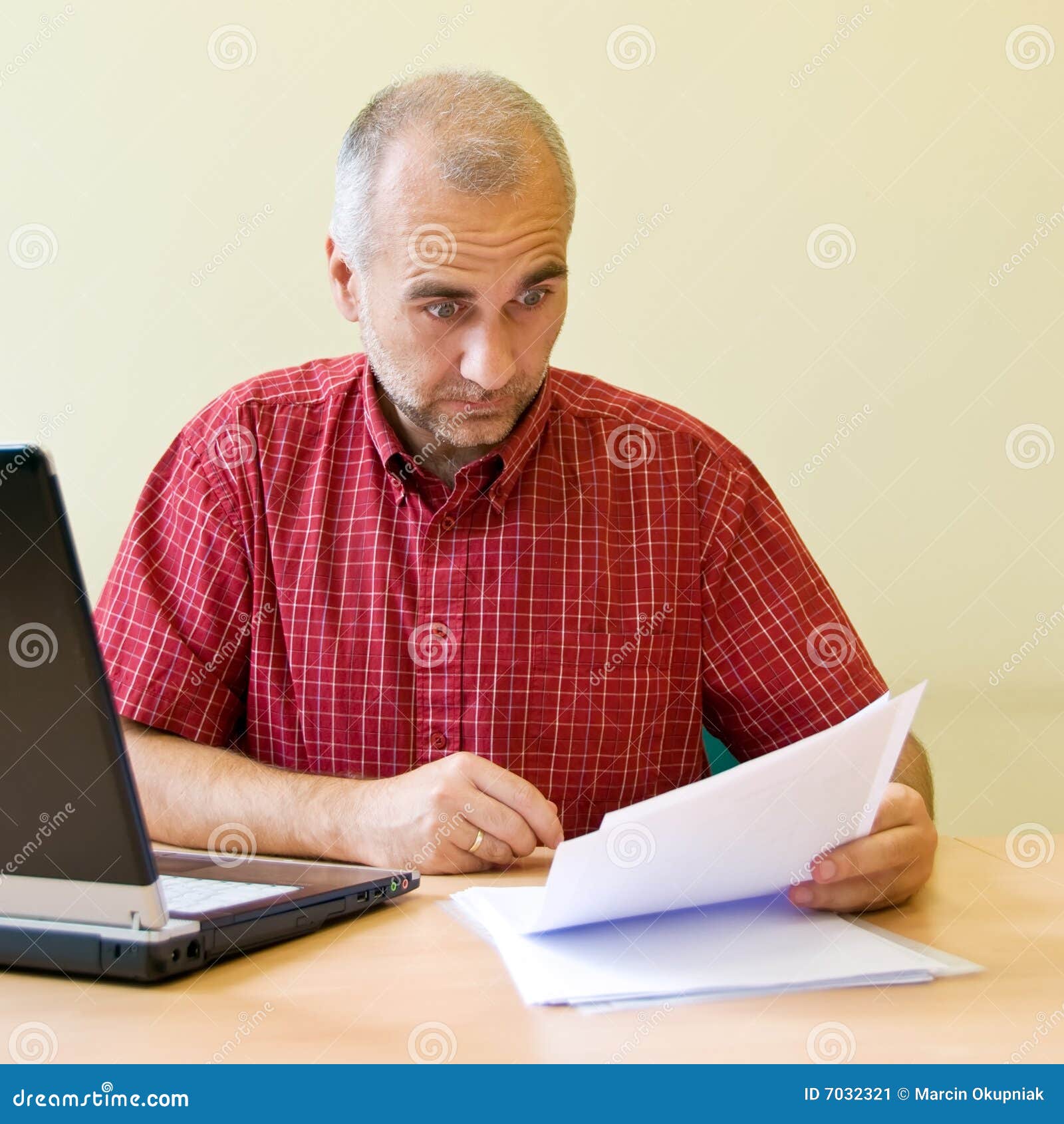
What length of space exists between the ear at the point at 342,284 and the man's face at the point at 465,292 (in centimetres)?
10

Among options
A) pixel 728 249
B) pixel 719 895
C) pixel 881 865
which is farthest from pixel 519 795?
pixel 728 249

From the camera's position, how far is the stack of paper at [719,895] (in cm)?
85

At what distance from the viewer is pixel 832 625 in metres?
1.67

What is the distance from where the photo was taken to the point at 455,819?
3.77 feet

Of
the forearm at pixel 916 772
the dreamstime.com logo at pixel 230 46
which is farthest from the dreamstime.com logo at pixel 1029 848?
the dreamstime.com logo at pixel 230 46

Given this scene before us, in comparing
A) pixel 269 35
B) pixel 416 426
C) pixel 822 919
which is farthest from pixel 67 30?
pixel 822 919

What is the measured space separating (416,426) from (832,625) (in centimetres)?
62

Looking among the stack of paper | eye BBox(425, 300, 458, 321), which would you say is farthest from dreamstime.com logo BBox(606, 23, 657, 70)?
the stack of paper

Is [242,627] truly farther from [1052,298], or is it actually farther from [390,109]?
[1052,298]

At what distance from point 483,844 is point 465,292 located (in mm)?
662

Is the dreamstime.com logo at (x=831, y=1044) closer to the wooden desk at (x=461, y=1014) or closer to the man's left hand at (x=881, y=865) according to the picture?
the wooden desk at (x=461, y=1014)

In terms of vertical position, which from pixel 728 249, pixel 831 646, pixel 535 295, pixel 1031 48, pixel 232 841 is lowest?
pixel 232 841

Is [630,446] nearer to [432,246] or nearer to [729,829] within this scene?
[432,246]

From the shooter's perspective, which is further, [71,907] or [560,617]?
[560,617]
